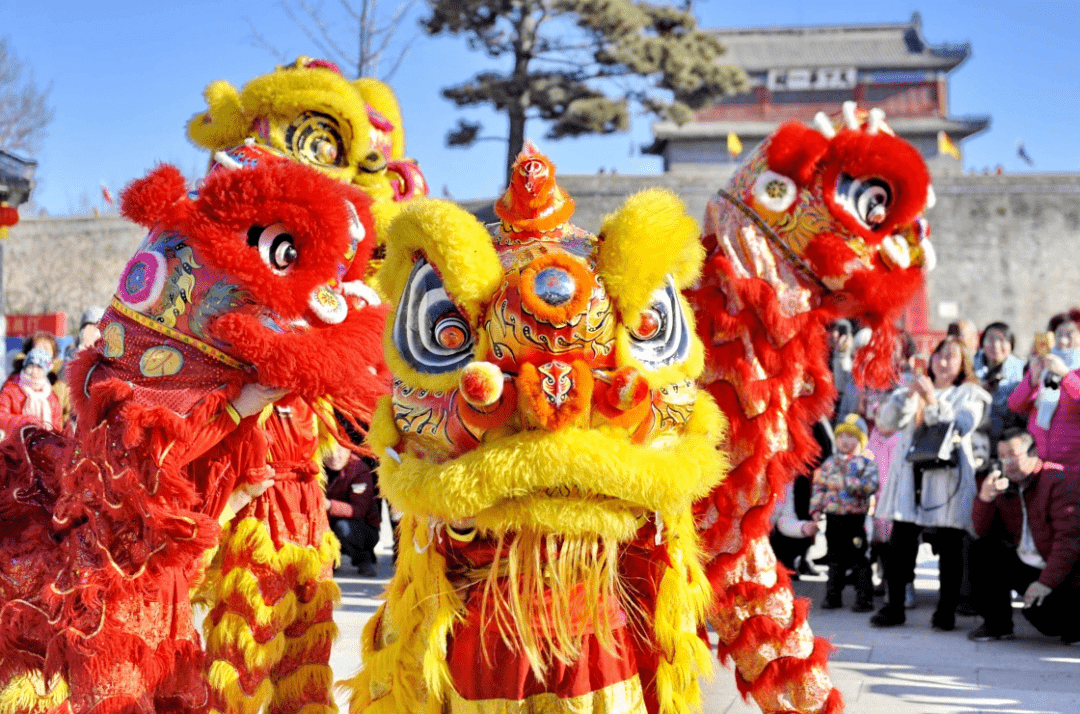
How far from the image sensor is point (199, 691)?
2604mm

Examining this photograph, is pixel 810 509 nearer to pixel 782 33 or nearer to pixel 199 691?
pixel 199 691

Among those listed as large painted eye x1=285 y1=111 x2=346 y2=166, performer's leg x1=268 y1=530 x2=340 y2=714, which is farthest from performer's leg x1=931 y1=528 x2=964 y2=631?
large painted eye x1=285 y1=111 x2=346 y2=166

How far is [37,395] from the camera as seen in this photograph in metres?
5.86

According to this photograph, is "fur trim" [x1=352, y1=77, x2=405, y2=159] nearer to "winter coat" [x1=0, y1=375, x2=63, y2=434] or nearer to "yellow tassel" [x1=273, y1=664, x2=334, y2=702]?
"yellow tassel" [x1=273, y1=664, x2=334, y2=702]

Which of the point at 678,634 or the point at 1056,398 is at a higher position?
the point at 1056,398

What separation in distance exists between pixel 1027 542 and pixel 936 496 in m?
0.46

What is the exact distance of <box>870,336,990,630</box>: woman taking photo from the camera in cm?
515

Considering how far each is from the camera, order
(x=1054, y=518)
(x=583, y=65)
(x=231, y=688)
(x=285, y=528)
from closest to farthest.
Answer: (x=231, y=688) < (x=285, y=528) < (x=1054, y=518) < (x=583, y=65)

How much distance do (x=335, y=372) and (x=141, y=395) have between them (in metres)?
0.43

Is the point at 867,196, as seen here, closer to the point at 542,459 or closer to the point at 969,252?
the point at 542,459

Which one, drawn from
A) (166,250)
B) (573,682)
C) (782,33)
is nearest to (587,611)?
(573,682)

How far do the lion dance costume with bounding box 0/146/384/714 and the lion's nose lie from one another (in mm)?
771

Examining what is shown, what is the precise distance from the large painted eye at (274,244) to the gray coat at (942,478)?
362cm

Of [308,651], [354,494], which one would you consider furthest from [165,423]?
[354,494]
